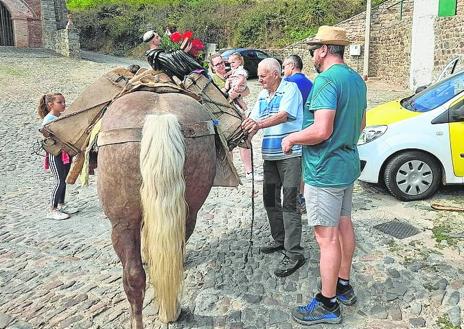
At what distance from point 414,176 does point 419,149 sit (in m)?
0.37

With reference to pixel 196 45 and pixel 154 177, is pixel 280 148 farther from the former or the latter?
pixel 154 177

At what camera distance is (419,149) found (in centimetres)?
624

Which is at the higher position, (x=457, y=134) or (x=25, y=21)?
(x=25, y=21)

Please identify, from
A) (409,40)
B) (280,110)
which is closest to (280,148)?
(280,110)

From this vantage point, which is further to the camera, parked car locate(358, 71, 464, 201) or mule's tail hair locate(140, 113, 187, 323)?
parked car locate(358, 71, 464, 201)

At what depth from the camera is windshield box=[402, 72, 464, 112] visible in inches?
253

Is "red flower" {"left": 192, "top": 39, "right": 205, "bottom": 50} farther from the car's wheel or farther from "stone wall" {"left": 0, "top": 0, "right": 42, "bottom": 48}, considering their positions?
"stone wall" {"left": 0, "top": 0, "right": 42, "bottom": 48}

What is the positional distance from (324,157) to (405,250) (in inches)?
79.6

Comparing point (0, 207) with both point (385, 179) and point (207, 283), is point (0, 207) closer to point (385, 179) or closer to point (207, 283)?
point (207, 283)

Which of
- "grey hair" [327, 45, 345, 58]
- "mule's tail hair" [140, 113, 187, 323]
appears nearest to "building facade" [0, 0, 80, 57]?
"grey hair" [327, 45, 345, 58]

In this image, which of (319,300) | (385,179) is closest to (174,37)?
(319,300)

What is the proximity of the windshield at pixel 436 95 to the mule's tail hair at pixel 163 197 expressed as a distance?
181 inches

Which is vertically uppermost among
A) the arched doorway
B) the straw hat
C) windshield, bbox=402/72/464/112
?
the arched doorway

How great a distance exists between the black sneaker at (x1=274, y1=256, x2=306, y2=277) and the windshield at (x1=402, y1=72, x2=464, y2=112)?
331cm
